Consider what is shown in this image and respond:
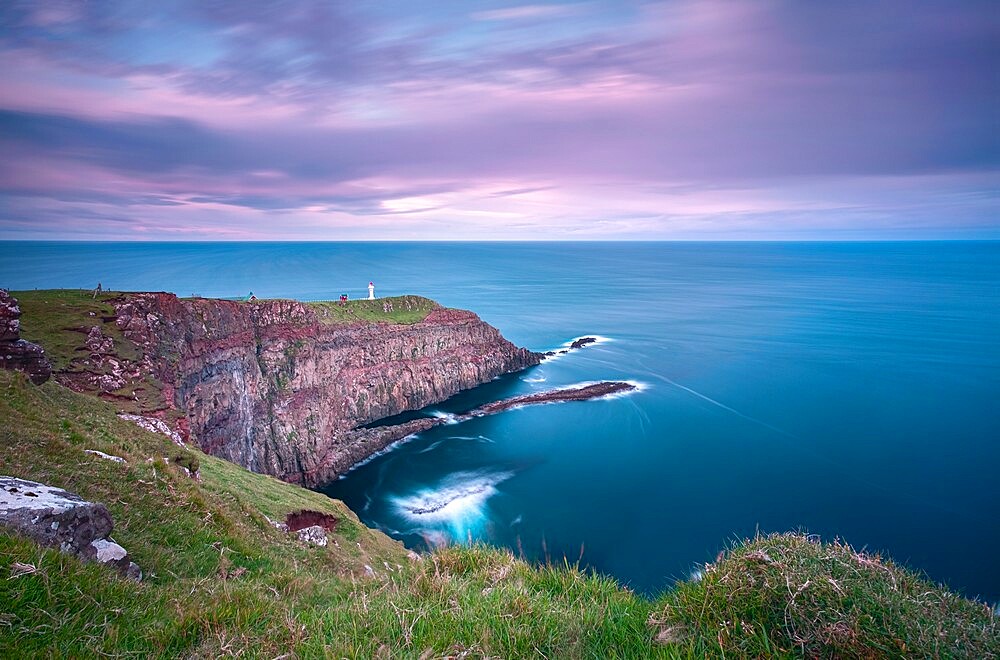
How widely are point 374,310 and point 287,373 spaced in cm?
1868

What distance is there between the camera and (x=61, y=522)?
712cm

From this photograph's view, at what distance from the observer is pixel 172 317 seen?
40.8 metres

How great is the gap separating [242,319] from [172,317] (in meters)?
9.12

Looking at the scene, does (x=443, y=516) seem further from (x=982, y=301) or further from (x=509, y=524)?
(x=982, y=301)

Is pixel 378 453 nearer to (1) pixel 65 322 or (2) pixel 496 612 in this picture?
(1) pixel 65 322

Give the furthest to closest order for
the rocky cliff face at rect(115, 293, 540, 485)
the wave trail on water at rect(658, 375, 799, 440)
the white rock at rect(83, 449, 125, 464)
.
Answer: the wave trail on water at rect(658, 375, 799, 440) → the rocky cliff face at rect(115, 293, 540, 485) → the white rock at rect(83, 449, 125, 464)

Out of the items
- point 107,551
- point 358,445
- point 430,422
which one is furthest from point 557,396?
point 107,551

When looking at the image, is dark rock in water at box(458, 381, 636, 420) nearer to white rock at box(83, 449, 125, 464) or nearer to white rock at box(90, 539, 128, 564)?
white rock at box(83, 449, 125, 464)

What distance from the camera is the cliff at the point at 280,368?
32.4 meters

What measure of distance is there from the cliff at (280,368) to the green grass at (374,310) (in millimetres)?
210

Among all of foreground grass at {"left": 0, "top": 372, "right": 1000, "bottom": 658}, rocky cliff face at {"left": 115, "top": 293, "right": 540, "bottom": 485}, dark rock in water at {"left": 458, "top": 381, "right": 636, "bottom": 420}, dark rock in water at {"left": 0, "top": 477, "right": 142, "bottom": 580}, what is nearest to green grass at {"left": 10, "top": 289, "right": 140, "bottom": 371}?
rocky cliff face at {"left": 115, "top": 293, "right": 540, "bottom": 485}

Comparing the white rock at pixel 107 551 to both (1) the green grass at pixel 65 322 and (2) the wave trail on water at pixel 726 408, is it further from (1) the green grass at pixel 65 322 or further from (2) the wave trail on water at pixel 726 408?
(2) the wave trail on water at pixel 726 408

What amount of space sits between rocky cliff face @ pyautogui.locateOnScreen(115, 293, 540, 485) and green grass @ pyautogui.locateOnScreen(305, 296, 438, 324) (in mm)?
1166

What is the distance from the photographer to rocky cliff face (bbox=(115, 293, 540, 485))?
39.3 metres
